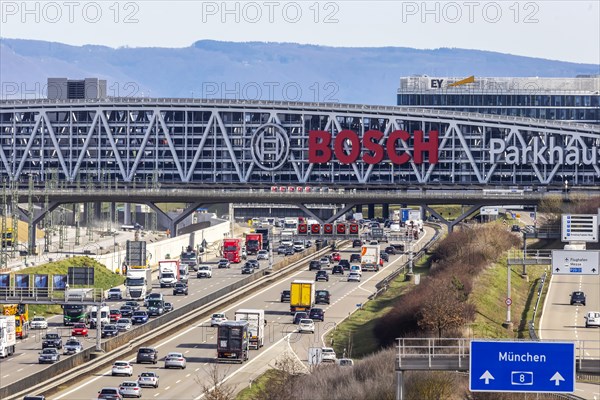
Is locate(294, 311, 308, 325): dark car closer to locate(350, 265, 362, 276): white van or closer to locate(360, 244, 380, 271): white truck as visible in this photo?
locate(350, 265, 362, 276): white van

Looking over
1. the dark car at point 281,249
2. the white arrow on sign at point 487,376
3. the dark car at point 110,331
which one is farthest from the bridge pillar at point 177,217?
the white arrow on sign at point 487,376

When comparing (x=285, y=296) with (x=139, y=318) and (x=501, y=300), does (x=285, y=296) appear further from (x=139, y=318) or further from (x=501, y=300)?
(x=501, y=300)

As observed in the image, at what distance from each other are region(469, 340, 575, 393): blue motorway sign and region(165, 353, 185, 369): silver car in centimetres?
4431

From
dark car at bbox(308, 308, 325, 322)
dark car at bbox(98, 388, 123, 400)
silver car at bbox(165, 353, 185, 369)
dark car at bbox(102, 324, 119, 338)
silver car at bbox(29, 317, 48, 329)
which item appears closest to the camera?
dark car at bbox(98, 388, 123, 400)

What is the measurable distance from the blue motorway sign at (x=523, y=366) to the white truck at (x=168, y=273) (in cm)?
9665

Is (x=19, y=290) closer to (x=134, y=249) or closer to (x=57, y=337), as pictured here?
(x=57, y=337)

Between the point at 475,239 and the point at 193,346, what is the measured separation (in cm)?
5407

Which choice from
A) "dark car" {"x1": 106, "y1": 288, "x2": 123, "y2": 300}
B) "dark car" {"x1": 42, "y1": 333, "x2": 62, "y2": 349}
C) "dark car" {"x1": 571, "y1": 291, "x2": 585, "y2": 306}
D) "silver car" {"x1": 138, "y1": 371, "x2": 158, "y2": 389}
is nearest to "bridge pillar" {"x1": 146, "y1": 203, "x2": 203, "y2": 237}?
"dark car" {"x1": 106, "y1": 288, "x2": 123, "y2": 300}

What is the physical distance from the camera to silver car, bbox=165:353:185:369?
9131 centimetres

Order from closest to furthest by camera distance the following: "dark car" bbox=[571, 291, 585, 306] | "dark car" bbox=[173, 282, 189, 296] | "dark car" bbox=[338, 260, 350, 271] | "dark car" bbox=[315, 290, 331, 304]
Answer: "dark car" bbox=[571, 291, 585, 306] < "dark car" bbox=[315, 290, 331, 304] < "dark car" bbox=[173, 282, 189, 296] < "dark car" bbox=[338, 260, 350, 271]

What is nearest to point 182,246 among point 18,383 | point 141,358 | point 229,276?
point 229,276

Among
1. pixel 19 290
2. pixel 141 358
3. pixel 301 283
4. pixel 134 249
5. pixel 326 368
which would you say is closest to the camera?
pixel 326 368

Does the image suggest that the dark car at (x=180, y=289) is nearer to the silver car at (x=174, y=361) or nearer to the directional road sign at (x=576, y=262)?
the silver car at (x=174, y=361)

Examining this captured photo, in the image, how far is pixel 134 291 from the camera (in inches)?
5182
